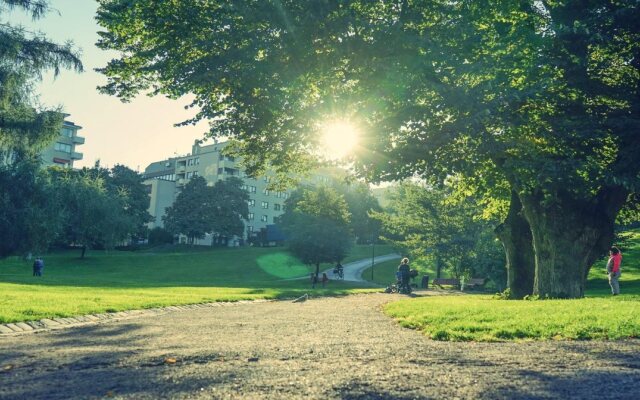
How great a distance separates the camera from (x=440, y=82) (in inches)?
539

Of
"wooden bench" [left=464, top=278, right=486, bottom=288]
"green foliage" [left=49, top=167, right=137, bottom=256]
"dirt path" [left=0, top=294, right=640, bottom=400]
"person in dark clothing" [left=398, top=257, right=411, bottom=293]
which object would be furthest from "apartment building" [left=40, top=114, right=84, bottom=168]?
"dirt path" [left=0, top=294, right=640, bottom=400]

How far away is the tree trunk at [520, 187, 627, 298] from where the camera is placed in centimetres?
1648

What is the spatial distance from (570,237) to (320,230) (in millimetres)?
35347

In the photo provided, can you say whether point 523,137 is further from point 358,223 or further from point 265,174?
point 358,223

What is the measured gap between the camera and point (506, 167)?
50.1 feet

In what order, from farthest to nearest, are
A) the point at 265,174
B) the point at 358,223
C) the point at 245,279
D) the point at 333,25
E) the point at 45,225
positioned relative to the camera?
the point at 358,223 → the point at 245,279 → the point at 45,225 → the point at 265,174 → the point at 333,25

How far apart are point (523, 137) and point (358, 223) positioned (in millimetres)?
83308

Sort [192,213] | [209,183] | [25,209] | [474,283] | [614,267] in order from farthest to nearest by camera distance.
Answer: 1. [209,183]
2. [192,213]
3. [474,283]
4. [25,209]
5. [614,267]

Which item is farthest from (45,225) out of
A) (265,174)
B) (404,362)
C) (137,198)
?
(137,198)

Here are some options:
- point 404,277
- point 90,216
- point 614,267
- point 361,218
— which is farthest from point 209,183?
point 614,267

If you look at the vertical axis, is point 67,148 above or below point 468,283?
above

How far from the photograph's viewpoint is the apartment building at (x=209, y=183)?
4545 inches

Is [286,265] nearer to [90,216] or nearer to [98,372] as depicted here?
[90,216]

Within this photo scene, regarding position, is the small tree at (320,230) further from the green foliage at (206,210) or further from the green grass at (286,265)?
the green foliage at (206,210)
